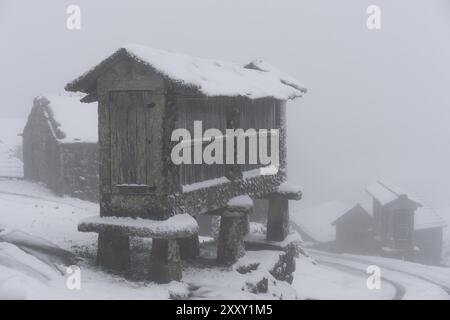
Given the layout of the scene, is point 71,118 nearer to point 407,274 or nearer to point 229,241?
point 229,241

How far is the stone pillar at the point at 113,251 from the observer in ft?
29.9

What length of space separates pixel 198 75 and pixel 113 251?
3412mm

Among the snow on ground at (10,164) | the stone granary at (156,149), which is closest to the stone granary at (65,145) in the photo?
the snow on ground at (10,164)

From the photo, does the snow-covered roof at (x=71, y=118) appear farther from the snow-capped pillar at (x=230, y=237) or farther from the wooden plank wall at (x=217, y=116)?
the snow-capped pillar at (x=230, y=237)

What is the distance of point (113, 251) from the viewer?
9.11m

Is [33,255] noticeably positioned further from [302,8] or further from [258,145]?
[302,8]

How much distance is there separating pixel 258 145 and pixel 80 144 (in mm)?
12095

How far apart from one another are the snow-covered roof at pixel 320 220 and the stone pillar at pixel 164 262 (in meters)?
23.6

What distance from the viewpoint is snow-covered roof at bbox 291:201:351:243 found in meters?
32.4

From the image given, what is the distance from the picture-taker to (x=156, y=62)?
321 inches

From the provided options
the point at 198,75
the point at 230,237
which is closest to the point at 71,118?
the point at 230,237
